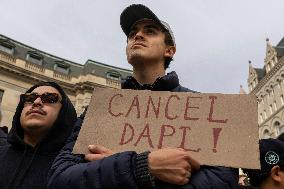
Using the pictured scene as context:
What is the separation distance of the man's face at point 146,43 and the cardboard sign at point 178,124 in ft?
2.01

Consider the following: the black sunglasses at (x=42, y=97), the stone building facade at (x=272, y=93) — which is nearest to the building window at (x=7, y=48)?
the stone building facade at (x=272, y=93)

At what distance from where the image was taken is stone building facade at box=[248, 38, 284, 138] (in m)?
34.9

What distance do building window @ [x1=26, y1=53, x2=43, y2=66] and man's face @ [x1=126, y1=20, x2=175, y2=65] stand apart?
28.5 meters

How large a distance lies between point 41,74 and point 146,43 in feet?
88.7

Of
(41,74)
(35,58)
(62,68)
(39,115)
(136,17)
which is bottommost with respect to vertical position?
(39,115)

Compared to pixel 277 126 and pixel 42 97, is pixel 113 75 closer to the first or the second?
pixel 277 126

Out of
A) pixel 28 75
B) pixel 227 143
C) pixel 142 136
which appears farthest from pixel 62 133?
pixel 28 75

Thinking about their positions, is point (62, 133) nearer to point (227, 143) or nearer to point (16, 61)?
point (227, 143)

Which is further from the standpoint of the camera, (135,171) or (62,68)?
(62,68)

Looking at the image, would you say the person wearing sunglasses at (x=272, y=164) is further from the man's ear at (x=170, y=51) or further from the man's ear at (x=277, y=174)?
the man's ear at (x=170, y=51)

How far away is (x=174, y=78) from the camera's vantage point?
2514mm

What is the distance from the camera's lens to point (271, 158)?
10.5ft

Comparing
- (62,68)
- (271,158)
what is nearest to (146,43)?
(271,158)

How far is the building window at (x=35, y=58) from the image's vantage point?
2988 cm
